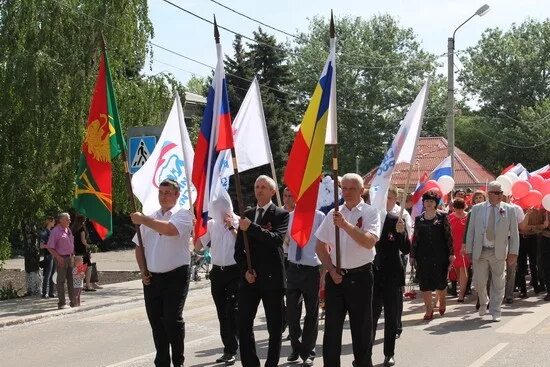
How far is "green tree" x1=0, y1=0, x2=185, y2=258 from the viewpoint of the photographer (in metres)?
18.1

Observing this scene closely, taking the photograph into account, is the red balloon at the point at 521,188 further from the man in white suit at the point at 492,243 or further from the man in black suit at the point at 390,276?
the man in black suit at the point at 390,276

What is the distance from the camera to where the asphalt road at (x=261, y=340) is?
9852 millimetres

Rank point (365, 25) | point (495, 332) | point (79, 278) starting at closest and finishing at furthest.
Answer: point (495, 332) < point (79, 278) < point (365, 25)

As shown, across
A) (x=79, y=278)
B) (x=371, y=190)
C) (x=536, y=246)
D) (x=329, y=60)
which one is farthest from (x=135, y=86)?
(x=329, y=60)

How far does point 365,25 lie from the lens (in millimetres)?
71062

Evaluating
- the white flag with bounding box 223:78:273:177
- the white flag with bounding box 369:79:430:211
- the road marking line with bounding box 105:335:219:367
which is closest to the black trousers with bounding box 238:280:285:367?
the white flag with bounding box 369:79:430:211

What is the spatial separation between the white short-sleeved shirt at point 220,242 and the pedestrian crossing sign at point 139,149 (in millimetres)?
7454

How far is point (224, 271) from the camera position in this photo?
953 cm

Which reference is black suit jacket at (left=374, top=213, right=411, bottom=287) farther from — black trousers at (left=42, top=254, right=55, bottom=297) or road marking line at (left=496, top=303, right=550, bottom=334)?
black trousers at (left=42, top=254, right=55, bottom=297)

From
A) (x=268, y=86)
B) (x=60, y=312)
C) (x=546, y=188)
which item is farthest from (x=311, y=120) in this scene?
(x=268, y=86)

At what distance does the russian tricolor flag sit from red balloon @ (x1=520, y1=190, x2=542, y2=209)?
8.18 m

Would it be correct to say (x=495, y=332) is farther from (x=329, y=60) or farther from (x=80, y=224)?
(x=80, y=224)

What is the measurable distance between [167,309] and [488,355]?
3.77 metres

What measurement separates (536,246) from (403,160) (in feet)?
24.2
